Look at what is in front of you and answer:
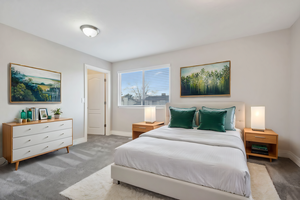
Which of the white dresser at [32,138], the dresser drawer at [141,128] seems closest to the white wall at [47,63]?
the white dresser at [32,138]

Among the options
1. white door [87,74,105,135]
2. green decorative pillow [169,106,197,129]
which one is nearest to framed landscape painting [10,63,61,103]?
white door [87,74,105,135]

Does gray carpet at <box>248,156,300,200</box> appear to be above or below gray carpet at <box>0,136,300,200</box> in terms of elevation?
above

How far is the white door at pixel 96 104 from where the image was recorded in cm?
492

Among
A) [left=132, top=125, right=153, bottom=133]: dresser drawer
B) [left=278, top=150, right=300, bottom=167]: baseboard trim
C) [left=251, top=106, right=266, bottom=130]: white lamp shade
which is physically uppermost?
[left=251, top=106, right=266, bottom=130]: white lamp shade

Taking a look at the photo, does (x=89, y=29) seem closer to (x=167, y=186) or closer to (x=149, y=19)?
(x=149, y=19)

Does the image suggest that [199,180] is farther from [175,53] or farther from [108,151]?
[175,53]

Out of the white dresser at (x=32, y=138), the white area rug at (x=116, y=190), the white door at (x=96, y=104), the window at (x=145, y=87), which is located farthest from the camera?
the white door at (x=96, y=104)

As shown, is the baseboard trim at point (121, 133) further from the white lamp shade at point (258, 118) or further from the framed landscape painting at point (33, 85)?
the white lamp shade at point (258, 118)

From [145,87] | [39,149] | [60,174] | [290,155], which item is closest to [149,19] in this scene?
[145,87]

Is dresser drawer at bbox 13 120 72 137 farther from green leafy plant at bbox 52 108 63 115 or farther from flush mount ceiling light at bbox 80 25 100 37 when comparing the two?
flush mount ceiling light at bbox 80 25 100 37

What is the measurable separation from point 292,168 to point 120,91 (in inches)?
174

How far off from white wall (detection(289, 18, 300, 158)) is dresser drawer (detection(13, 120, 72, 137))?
4.35 m

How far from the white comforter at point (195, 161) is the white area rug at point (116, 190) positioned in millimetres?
301

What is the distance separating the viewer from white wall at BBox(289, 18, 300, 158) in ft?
8.16
